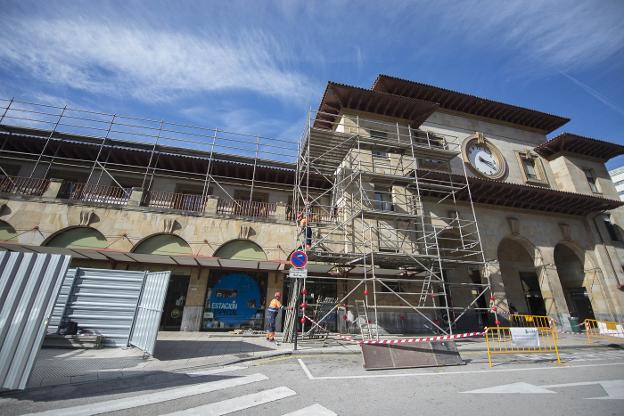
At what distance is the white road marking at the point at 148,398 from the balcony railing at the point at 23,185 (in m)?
14.5

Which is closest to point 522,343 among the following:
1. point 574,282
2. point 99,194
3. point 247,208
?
point 247,208

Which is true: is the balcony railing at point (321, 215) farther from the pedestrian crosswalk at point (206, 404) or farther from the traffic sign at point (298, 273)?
the pedestrian crosswalk at point (206, 404)

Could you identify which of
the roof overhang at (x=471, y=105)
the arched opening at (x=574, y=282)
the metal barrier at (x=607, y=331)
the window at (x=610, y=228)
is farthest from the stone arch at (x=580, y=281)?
the roof overhang at (x=471, y=105)

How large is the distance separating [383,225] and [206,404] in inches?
472

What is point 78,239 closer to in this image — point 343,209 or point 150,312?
point 150,312

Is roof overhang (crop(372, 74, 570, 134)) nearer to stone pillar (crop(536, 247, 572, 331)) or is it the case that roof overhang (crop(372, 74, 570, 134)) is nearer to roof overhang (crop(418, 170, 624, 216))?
roof overhang (crop(418, 170, 624, 216))

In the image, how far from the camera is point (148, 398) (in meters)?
4.48

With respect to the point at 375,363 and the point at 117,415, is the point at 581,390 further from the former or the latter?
the point at 117,415

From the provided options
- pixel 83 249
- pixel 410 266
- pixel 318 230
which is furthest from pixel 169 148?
pixel 410 266

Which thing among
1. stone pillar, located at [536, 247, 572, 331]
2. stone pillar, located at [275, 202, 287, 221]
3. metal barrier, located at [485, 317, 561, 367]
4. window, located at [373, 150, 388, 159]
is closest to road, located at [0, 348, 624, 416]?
metal barrier, located at [485, 317, 561, 367]

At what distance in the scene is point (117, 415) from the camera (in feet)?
12.5

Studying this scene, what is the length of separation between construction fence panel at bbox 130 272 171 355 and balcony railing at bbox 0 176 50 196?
10585 mm

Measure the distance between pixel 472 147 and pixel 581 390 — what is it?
18.8 meters

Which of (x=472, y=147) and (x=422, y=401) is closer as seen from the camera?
(x=422, y=401)
